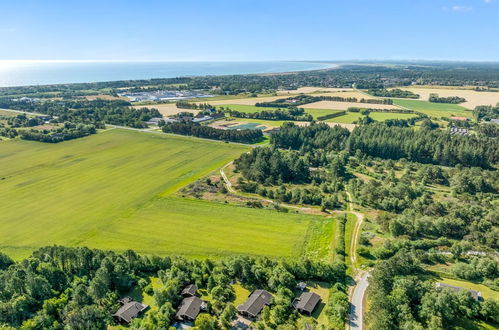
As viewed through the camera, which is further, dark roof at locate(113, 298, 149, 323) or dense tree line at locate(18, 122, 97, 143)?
dense tree line at locate(18, 122, 97, 143)

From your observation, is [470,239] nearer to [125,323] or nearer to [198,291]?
[198,291]

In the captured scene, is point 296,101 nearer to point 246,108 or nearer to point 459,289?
point 246,108

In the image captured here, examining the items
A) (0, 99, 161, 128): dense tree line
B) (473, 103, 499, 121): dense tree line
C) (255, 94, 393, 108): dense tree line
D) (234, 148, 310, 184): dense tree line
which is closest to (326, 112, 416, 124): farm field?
(473, 103, 499, 121): dense tree line

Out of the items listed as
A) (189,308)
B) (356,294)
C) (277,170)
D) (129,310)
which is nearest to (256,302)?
(189,308)

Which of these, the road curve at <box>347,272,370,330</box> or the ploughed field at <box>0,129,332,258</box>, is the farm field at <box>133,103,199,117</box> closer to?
the ploughed field at <box>0,129,332,258</box>

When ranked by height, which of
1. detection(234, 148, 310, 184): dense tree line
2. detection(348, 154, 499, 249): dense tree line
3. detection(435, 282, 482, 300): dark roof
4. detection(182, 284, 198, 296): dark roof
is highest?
detection(234, 148, 310, 184): dense tree line

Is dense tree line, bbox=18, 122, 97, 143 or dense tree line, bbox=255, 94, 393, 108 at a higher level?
dense tree line, bbox=255, 94, 393, 108

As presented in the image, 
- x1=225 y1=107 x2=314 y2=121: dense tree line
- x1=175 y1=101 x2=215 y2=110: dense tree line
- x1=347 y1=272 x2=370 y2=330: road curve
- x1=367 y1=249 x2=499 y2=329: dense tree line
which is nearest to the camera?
x1=367 y1=249 x2=499 y2=329: dense tree line

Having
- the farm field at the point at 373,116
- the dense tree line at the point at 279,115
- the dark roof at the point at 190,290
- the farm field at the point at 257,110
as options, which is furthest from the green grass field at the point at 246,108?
the dark roof at the point at 190,290

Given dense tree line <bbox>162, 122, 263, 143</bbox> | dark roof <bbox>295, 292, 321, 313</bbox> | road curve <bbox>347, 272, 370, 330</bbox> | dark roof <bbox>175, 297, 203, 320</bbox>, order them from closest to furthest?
1. road curve <bbox>347, 272, 370, 330</bbox>
2. dark roof <bbox>175, 297, 203, 320</bbox>
3. dark roof <bbox>295, 292, 321, 313</bbox>
4. dense tree line <bbox>162, 122, 263, 143</bbox>
